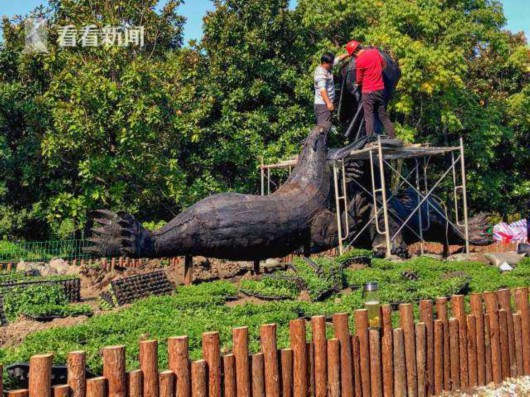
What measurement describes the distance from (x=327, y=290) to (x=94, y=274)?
5698mm

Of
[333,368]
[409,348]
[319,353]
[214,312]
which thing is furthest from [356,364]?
[214,312]

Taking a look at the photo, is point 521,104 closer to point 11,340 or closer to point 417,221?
point 417,221

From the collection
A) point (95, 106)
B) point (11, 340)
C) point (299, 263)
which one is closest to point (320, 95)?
point (299, 263)

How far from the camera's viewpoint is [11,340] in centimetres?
680

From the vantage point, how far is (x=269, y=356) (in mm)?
4594

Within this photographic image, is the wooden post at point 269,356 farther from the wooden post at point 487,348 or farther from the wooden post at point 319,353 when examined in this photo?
the wooden post at point 487,348

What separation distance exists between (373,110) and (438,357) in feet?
29.4

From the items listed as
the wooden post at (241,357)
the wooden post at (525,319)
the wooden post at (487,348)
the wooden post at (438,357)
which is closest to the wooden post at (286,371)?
the wooden post at (241,357)

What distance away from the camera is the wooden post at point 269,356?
15.0ft

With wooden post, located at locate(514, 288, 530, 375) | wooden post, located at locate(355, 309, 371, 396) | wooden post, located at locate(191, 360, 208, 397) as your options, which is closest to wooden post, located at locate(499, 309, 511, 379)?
wooden post, located at locate(514, 288, 530, 375)

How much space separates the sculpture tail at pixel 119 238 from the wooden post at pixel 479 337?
5161mm

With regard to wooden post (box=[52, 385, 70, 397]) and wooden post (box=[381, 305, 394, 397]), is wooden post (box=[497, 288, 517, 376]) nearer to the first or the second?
wooden post (box=[381, 305, 394, 397])

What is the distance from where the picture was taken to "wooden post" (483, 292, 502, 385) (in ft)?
20.0

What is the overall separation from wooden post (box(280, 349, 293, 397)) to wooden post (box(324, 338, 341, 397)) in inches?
13.0
